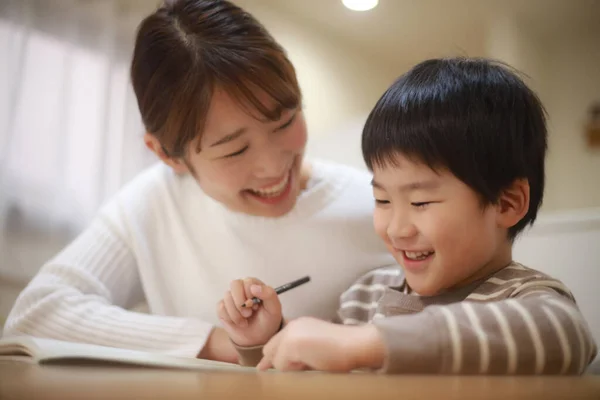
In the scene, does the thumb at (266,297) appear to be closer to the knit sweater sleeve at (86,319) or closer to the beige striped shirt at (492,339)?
the knit sweater sleeve at (86,319)

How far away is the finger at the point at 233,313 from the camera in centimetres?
76

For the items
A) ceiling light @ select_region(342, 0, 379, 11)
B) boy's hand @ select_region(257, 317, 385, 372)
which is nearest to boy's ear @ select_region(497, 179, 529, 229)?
boy's hand @ select_region(257, 317, 385, 372)

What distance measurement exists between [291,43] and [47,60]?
65cm

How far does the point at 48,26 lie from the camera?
53.9 inches

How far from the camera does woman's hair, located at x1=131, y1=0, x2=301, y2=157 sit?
84 centimetres

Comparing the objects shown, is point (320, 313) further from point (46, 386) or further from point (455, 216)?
point (46, 386)

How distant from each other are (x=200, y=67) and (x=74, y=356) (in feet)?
1.62

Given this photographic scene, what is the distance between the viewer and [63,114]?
1387 mm

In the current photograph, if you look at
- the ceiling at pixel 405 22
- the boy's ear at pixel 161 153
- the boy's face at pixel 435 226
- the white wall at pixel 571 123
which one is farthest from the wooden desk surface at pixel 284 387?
the white wall at pixel 571 123

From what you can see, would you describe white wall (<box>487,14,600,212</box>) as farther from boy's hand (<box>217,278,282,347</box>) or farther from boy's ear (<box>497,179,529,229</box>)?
boy's hand (<box>217,278,282,347</box>)

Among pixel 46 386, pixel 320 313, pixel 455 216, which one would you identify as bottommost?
pixel 320 313

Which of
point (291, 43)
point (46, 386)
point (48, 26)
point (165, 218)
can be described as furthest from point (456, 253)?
point (48, 26)

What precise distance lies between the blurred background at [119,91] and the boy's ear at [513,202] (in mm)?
524

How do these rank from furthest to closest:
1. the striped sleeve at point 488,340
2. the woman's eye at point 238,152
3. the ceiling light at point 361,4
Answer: the ceiling light at point 361,4 < the woman's eye at point 238,152 < the striped sleeve at point 488,340
